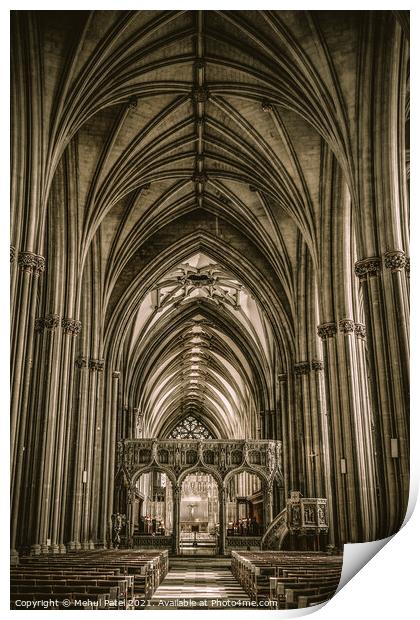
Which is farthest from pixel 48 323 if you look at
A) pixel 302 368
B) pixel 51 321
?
pixel 302 368

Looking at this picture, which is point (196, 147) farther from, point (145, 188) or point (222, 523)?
point (222, 523)

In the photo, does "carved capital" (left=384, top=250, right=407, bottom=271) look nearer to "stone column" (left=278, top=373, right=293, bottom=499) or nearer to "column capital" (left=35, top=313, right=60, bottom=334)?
"column capital" (left=35, top=313, right=60, bottom=334)

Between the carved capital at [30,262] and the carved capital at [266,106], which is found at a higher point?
the carved capital at [266,106]

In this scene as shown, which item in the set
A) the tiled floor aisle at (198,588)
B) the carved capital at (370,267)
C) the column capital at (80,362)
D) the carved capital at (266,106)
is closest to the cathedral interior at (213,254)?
the carved capital at (370,267)

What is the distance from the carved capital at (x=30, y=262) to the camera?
15.5 meters

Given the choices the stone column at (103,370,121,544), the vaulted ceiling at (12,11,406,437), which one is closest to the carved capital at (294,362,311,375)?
the vaulted ceiling at (12,11,406,437)

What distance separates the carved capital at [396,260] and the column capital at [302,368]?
13.3 metres

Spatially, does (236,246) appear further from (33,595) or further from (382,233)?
(33,595)

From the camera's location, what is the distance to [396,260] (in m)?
15.5

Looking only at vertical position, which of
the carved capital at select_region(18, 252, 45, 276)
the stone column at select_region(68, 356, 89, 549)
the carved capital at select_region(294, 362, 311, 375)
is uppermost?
the carved capital at select_region(18, 252, 45, 276)

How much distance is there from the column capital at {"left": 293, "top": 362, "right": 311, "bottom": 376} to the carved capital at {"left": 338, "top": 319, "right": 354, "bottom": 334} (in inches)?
275

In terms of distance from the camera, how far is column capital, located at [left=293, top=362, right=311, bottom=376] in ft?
93.1

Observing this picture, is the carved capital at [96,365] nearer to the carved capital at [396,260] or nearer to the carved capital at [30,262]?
the carved capital at [30,262]

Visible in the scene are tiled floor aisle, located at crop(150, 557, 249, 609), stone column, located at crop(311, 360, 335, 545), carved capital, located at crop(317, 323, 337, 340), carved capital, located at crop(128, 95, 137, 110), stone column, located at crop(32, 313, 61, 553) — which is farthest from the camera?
stone column, located at crop(311, 360, 335, 545)
